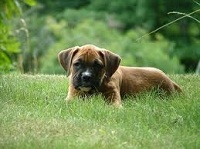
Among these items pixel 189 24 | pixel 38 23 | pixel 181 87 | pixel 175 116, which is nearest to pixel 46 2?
pixel 38 23

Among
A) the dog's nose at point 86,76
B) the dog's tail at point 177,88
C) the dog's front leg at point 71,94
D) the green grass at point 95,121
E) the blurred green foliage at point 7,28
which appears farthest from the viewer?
the dog's tail at point 177,88

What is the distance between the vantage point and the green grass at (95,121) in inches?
289

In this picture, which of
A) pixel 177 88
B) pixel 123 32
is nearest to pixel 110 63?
pixel 177 88

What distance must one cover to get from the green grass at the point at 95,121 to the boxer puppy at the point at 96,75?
0.21m

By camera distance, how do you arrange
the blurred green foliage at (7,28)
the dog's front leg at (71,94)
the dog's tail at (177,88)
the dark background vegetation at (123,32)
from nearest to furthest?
the blurred green foliage at (7,28), the dog's front leg at (71,94), the dog's tail at (177,88), the dark background vegetation at (123,32)

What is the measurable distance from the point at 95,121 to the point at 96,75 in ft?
4.52

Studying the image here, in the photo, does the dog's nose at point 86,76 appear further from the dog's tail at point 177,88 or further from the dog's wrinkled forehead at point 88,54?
the dog's tail at point 177,88

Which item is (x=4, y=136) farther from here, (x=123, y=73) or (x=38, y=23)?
(x=38, y=23)

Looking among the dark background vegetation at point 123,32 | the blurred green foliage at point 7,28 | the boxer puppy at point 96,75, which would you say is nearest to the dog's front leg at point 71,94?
the boxer puppy at point 96,75

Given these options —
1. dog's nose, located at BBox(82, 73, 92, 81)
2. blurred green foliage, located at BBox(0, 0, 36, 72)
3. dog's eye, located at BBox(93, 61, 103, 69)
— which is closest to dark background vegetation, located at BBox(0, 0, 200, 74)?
dog's eye, located at BBox(93, 61, 103, 69)

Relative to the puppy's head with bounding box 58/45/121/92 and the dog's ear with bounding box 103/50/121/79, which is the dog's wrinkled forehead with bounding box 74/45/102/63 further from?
the dog's ear with bounding box 103/50/121/79

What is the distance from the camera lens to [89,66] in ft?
31.5

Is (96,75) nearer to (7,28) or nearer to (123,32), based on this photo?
(7,28)

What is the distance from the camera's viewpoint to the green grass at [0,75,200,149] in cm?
734
